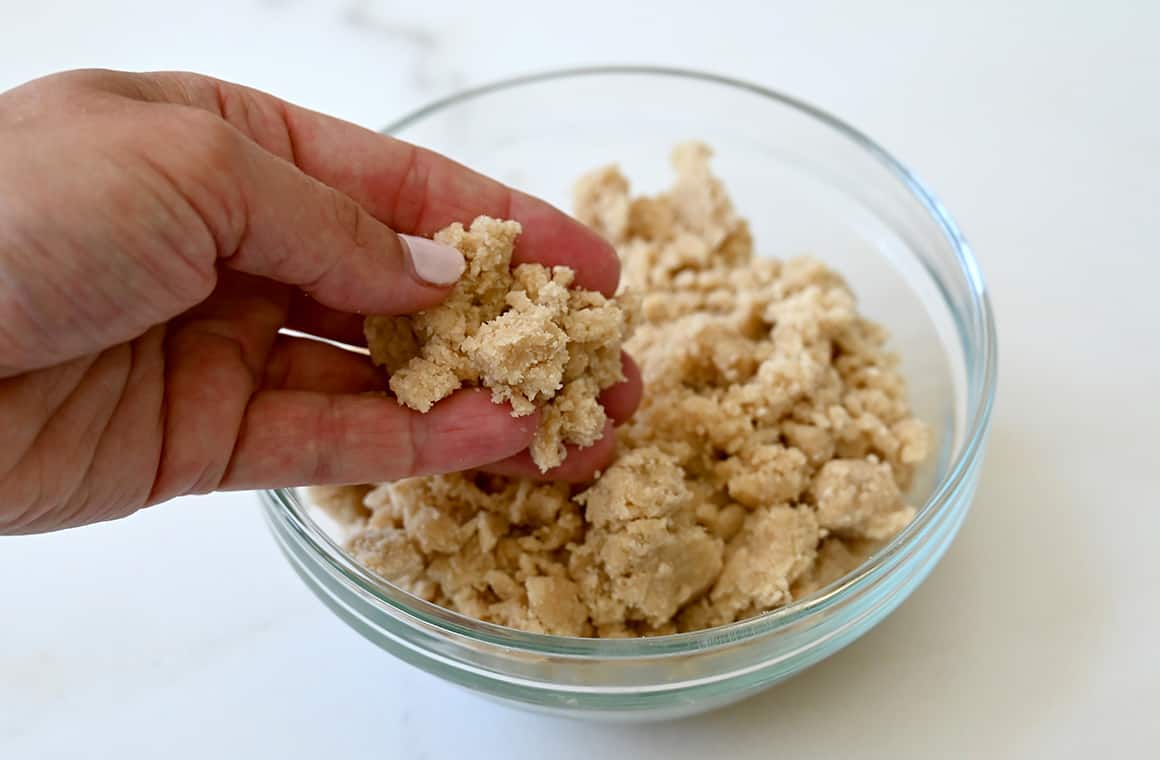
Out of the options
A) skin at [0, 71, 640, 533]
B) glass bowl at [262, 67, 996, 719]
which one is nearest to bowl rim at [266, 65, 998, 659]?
glass bowl at [262, 67, 996, 719]

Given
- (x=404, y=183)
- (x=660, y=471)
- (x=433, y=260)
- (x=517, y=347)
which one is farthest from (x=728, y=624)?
(x=404, y=183)

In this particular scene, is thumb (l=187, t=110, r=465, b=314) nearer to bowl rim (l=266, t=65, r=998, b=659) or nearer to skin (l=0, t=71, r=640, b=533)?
skin (l=0, t=71, r=640, b=533)

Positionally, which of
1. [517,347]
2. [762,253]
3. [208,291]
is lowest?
[208,291]

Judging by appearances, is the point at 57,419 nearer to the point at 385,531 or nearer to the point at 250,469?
the point at 250,469

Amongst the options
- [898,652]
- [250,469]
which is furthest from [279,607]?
[898,652]

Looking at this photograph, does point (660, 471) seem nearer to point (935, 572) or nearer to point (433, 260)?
point (433, 260)
